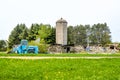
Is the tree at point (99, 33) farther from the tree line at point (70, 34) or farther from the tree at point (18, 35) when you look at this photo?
the tree at point (18, 35)

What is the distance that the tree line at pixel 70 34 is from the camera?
112 metres

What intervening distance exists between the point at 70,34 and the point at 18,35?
37214 millimetres

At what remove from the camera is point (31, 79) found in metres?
12.3

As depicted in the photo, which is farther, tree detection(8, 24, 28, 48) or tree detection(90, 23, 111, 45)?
tree detection(90, 23, 111, 45)

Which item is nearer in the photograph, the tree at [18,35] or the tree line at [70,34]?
the tree line at [70,34]

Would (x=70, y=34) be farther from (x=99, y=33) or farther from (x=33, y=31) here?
(x=33, y=31)

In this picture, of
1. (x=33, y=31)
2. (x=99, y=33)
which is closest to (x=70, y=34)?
(x=99, y=33)

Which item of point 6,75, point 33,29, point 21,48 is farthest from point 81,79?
point 33,29

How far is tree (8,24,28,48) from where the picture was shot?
11756cm

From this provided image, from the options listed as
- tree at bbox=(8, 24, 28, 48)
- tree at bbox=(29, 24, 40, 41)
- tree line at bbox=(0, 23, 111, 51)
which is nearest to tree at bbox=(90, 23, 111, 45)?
tree line at bbox=(0, 23, 111, 51)

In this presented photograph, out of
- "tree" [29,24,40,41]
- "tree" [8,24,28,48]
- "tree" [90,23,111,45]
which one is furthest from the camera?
"tree" [90,23,111,45]

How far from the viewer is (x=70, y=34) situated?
15438 cm

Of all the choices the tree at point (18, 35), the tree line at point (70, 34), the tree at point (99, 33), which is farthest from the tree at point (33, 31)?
the tree at point (99, 33)

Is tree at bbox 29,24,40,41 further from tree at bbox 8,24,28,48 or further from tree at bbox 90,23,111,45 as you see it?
tree at bbox 90,23,111,45
